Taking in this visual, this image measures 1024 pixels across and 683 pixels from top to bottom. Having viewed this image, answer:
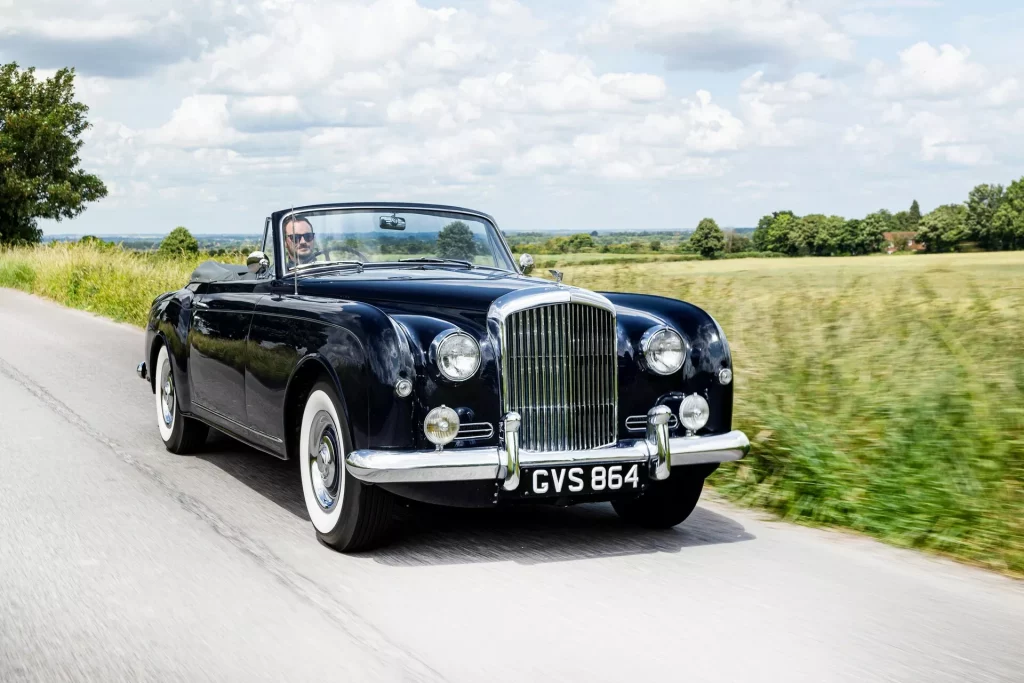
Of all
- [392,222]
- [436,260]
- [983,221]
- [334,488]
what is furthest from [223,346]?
[983,221]

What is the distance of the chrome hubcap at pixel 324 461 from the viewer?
5.14 metres

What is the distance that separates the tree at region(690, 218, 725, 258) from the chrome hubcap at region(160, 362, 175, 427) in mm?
11667

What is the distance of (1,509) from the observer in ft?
18.9

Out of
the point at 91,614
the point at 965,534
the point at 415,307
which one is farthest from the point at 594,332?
the point at 91,614

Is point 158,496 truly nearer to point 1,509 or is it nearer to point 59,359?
point 1,509

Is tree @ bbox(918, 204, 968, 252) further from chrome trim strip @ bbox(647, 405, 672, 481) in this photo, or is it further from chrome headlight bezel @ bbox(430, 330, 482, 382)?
chrome headlight bezel @ bbox(430, 330, 482, 382)

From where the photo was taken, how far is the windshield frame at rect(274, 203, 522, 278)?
6.41m

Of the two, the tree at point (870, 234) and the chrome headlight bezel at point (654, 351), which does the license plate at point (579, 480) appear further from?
the tree at point (870, 234)

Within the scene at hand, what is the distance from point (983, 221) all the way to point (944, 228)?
18.2ft

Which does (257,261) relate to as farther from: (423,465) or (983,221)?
(983,221)

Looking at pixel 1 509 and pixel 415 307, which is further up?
pixel 415 307

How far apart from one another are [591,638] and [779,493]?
264 cm

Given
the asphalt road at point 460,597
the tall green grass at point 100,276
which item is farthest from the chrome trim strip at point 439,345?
the tall green grass at point 100,276

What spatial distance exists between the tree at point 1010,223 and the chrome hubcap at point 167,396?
1574 inches
